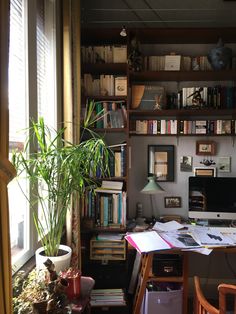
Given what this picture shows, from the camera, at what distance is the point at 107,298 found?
2309 millimetres

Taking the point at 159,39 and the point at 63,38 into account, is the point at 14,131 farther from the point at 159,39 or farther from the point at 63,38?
the point at 159,39

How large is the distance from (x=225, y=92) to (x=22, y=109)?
1.82 m

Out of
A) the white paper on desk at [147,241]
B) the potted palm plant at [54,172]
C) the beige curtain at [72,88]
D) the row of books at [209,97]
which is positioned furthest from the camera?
the row of books at [209,97]

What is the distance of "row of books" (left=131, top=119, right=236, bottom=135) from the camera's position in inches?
105

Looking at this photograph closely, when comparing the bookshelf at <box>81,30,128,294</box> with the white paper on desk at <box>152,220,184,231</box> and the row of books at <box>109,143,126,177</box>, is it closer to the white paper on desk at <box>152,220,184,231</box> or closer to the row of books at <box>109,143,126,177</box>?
the row of books at <box>109,143,126,177</box>

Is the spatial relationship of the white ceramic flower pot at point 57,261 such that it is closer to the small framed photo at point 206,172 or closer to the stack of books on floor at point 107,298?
the stack of books on floor at point 107,298

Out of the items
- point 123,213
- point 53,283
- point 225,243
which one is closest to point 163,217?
point 123,213

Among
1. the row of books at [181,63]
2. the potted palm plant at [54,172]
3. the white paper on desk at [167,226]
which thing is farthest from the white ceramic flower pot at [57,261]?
the row of books at [181,63]

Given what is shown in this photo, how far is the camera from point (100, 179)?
256 cm

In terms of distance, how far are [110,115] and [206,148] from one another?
98cm

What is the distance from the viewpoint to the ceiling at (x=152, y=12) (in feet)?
9.19

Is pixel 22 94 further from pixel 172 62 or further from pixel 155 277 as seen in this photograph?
pixel 155 277

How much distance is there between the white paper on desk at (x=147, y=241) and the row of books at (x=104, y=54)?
1517mm

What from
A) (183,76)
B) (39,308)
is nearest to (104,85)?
(183,76)
